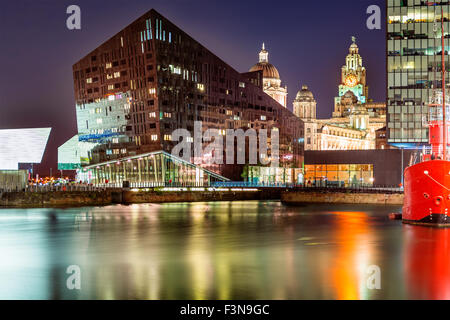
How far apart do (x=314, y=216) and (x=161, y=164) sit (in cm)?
3953

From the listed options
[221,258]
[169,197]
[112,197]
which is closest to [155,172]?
[169,197]

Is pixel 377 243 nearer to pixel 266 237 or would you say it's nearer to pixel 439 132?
pixel 266 237

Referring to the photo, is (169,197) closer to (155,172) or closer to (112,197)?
(112,197)

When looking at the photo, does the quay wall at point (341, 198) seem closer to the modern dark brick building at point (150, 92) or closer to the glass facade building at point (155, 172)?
the glass facade building at point (155, 172)

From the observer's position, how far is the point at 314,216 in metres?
58.8

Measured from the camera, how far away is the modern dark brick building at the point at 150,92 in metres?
91.8

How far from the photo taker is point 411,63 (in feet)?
315

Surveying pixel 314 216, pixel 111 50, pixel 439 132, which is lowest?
pixel 314 216

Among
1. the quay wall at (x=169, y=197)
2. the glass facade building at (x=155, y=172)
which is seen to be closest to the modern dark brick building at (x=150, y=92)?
the glass facade building at (x=155, y=172)

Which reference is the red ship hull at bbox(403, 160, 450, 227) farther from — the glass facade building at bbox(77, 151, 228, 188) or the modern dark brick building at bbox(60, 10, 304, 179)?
the modern dark brick building at bbox(60, 10, 304, 179)
